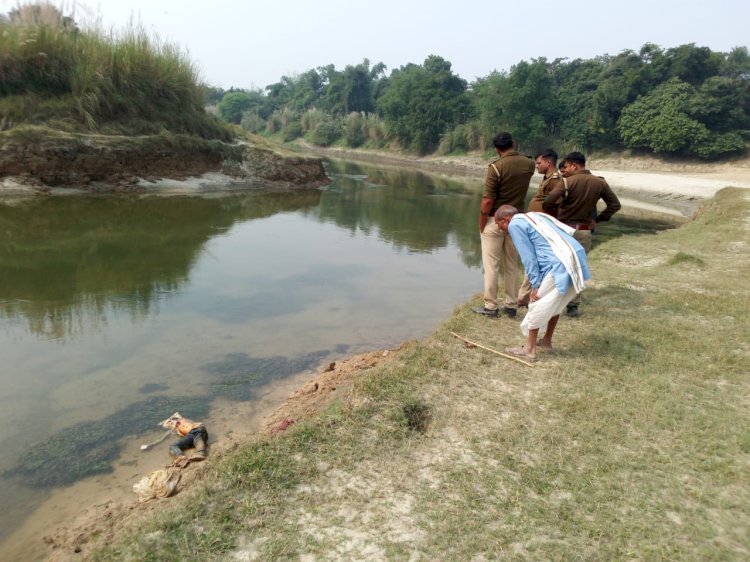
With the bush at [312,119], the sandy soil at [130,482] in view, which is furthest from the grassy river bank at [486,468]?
the bush at [312,119]

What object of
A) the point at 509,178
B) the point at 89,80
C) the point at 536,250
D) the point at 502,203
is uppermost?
the point at 89,80

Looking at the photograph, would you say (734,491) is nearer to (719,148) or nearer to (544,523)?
(544,523)

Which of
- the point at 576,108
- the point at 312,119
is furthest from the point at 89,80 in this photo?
the point at 312,119

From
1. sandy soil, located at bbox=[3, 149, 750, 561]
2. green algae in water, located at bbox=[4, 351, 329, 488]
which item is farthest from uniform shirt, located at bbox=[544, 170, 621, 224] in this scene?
green algae in water, located at bbox=[4, 351, 329, 488]

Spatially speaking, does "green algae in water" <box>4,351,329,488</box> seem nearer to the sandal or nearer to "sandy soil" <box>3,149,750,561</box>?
"sandy soil" <box>3,149,750,561</box>

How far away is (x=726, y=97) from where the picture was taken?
34.2m

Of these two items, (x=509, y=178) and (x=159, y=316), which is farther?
(x=159, y=316)

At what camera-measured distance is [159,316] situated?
6.18 metres

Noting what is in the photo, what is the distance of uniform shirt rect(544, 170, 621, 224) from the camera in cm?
554

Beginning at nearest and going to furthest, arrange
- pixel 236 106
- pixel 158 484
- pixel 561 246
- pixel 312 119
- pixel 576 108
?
pixel 158 484 < pixel 561 246 < pixel 576 108 < pixel 312 119 < pixel 236 106

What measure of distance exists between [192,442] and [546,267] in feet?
10.5

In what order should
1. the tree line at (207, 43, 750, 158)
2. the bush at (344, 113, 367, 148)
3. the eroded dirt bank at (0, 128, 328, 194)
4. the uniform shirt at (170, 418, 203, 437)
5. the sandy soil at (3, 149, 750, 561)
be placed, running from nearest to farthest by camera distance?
1. the sandy soil at (3, 149, 750, 561)
2. the uniform shirt at (170, 418, 203, 437)
3. the eroded dirt bank at (0, 128, 328, 194)
4. the tree line at (207, 43, 750, 158)
5. the bush at (344, 113, 367, 148)

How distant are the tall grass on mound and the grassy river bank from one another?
13.7m

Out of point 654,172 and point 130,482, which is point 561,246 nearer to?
point 130,482
